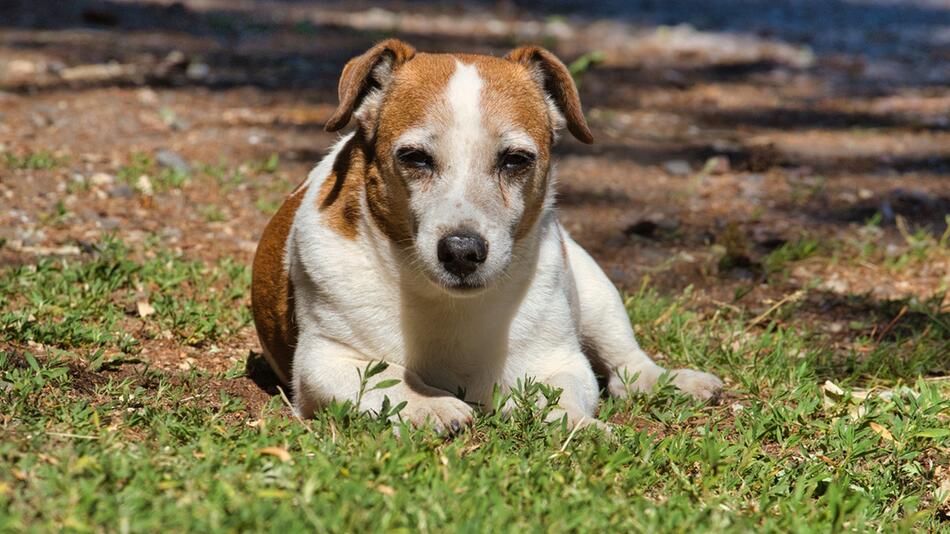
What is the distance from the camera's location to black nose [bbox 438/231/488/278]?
3895 millimetres

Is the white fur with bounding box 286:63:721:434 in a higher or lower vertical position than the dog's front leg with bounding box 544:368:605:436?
higher

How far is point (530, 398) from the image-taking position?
4160 millimetres

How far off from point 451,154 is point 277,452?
4.25 feet

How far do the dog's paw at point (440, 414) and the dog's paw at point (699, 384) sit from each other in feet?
3.68

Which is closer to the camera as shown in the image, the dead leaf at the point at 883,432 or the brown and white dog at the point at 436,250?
the brown and white dog at the point at 436,250

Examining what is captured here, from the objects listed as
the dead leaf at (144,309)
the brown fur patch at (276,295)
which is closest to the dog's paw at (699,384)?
the brown fur patch at (276,295)

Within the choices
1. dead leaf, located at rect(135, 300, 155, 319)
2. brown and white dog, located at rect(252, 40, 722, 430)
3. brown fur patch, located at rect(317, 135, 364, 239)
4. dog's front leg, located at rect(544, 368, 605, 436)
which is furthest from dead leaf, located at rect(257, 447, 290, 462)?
dead leaf, located at rect(135, 300, 155, 319)

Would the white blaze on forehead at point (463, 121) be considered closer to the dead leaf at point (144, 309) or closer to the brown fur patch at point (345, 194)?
the brown fur patch at point (345, 194)

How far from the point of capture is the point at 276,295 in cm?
475

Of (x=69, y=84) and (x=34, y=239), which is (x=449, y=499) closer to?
(x=34, y=239)

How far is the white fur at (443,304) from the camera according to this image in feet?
13.3

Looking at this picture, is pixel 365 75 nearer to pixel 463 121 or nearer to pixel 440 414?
pixel 463 121

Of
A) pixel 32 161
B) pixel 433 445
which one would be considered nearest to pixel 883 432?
pixel 433 445

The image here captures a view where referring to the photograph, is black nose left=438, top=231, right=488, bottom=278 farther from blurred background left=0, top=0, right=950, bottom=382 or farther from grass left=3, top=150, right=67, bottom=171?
grass left=3, top=150, right=67, bottom=171
